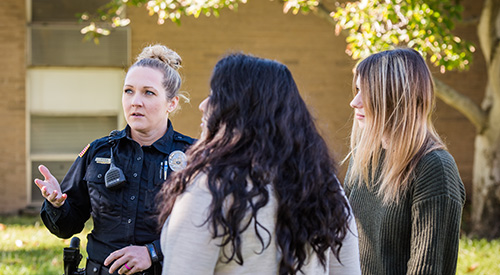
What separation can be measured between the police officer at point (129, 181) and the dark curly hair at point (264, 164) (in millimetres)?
852

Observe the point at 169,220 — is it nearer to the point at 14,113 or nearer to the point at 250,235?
the point at 250,235

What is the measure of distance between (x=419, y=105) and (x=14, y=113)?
8.65 meters

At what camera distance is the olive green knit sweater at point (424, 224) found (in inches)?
87.7

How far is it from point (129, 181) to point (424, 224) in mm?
1385

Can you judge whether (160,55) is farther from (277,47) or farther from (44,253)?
(277,47)

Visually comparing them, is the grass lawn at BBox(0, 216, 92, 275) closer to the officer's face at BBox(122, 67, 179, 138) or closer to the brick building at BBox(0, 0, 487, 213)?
the brick building at BBox(0, 0, 487, 213)

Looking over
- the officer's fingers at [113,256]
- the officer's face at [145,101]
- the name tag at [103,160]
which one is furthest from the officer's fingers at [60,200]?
the officer's face at [145,101]

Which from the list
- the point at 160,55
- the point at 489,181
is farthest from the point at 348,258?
the point at 489,181

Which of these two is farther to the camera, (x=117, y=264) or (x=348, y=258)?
(x=117, y=264)

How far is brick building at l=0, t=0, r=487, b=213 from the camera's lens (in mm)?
9734

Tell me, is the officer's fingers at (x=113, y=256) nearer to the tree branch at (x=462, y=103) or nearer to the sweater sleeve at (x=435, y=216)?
the sweater sleeve at (x=435, y=216)

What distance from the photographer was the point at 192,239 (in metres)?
1.76

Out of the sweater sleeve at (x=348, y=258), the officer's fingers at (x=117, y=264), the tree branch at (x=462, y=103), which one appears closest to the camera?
the sweater sleeve at (x=348, y=258)

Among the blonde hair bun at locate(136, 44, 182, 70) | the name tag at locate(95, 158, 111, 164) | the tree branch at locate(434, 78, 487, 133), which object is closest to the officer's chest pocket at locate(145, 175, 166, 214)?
the name tag at locate(95, 158, 111, 164)
